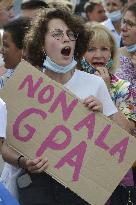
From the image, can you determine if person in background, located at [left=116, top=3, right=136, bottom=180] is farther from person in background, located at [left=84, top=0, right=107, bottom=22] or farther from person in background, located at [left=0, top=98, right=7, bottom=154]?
person in background, located at [left=84, top=0, right=107, bottom=22]

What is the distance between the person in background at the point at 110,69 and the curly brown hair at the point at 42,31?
0.70 feet

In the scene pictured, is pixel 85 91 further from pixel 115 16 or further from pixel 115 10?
pixel 115 10

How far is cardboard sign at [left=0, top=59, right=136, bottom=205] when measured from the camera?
4250mm

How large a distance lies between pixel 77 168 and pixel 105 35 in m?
1.47

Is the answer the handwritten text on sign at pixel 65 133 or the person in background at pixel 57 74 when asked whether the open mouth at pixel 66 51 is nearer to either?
the person in background at pixel 57 74

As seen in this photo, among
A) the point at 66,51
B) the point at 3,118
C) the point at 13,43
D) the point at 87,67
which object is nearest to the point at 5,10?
the point at 13,43

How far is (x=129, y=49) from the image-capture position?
20.4 ft

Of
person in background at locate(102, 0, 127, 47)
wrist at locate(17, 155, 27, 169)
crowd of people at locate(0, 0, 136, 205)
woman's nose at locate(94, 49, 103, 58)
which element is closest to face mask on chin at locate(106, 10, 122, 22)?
person in background at locate(102, 0, 127, 47)

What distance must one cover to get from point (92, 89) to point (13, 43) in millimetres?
1161

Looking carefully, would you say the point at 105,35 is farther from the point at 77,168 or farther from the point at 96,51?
the point at 77,168

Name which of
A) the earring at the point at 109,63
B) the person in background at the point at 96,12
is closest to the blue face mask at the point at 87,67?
the earring at the point at 109,63

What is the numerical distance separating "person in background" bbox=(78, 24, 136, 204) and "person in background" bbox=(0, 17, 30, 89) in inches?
19.3

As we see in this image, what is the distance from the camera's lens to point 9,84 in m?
4.41

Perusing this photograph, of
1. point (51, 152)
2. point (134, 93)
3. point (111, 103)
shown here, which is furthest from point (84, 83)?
point (134, 93)
